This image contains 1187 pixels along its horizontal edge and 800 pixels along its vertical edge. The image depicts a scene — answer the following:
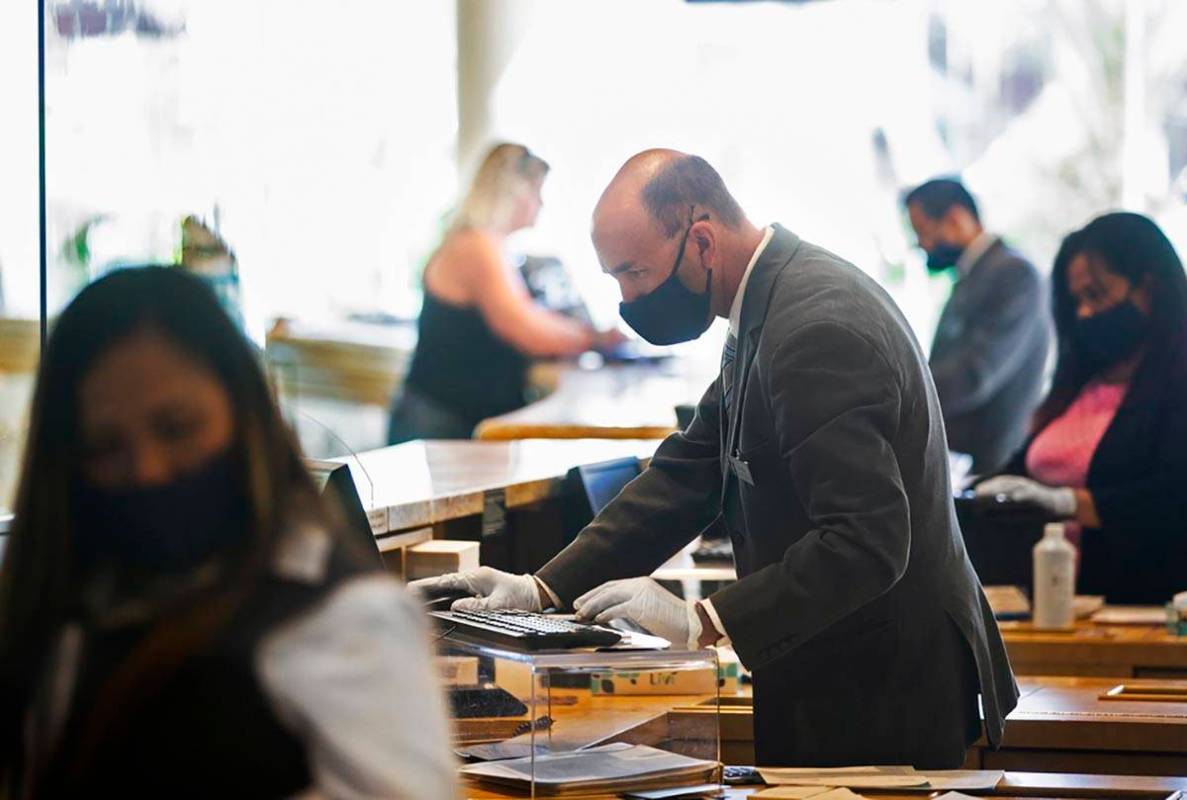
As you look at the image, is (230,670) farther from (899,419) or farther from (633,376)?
(633,376)

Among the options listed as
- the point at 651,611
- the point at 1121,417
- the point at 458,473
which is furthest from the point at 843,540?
the point at 1121,417

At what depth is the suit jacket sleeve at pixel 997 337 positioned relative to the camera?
20.7 ft

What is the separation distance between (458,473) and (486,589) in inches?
48.4

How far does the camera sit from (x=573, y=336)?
23.6 ft

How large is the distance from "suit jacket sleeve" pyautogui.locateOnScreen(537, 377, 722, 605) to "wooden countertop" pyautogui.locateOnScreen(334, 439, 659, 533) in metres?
0.39

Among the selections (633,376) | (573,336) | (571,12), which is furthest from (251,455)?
(571,12)

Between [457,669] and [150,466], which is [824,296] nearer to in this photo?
[457,669]

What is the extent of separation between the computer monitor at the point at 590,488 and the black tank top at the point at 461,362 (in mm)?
2485

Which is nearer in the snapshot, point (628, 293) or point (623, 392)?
point (628, 293)

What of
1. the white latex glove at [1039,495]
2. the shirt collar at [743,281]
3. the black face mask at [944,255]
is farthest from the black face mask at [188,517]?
the black face mask at [944,255]

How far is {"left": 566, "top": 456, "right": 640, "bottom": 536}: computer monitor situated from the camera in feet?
13.0

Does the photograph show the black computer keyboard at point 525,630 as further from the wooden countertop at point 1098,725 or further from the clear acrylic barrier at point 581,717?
the wooden countertop at point 1098,725

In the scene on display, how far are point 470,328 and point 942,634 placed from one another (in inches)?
152

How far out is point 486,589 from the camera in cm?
305
